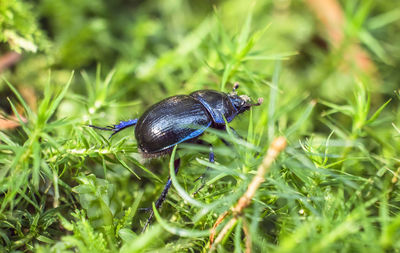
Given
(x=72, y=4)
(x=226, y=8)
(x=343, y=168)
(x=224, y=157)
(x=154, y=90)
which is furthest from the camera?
(x=226, y=8)

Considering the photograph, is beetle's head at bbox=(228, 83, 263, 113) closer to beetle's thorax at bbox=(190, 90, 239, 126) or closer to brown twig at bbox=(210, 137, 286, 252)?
beetle's thorax at bbox=(190, 90, 239, 126)

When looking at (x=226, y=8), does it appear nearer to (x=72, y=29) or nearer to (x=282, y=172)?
(x=72, y=29)

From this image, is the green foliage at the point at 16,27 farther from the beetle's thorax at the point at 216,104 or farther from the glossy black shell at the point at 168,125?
the beetle's thorax at the point at 216,104

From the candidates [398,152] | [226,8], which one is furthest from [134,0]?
[398,152]

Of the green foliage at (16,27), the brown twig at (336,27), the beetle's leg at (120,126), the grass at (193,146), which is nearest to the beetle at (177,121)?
the beetle's leg at (120,126)

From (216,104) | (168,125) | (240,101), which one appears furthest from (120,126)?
(240,101)

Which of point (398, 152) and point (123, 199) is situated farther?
point (123, 199)
